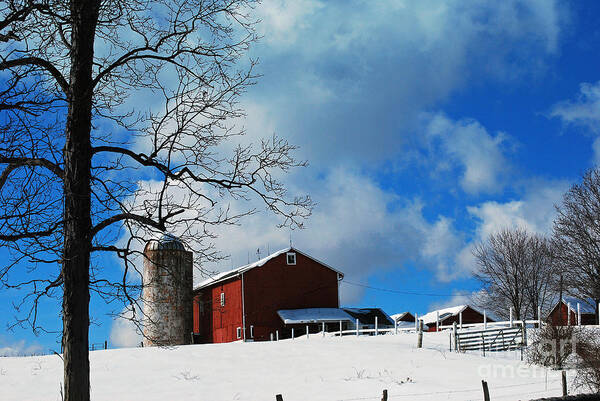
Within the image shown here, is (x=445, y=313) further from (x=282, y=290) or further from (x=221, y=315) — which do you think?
(x=221, y=315)

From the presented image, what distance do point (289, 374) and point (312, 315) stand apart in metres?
24.7

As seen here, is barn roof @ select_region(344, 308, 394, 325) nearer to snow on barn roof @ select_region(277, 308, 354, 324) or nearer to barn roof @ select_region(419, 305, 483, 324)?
snow on barn roof @ select_region(277, 308, 354, 324)

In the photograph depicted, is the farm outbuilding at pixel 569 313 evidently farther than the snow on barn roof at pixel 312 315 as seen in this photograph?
No

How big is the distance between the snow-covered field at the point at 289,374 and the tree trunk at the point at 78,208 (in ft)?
28.3

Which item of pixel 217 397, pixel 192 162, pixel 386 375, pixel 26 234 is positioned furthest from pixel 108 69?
pixel 386 375

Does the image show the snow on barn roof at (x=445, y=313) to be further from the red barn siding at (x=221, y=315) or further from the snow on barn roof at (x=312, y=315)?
the red barn siding at (x=221, y=315)

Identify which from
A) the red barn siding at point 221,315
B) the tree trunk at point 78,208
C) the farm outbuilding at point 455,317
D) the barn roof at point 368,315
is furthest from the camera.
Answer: the farm outbuilding at point 455,317

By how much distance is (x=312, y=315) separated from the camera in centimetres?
4650

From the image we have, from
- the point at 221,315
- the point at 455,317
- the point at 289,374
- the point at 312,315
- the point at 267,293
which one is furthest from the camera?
the point at 455,317

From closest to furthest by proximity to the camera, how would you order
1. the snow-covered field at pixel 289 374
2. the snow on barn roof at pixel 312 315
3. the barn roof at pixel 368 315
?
the snow-covered field at pixel 289 374 → the snow on barn roof at pixel 312 315 → the barn roof at pixel 368 315

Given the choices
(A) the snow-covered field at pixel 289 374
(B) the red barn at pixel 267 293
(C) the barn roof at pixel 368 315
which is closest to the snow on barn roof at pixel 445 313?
(C) the barn roof at pixel 368 315

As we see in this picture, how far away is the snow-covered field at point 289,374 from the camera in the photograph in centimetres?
1848

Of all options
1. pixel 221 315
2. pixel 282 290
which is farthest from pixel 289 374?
pixel 221 315

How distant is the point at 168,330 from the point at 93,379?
11525mm
